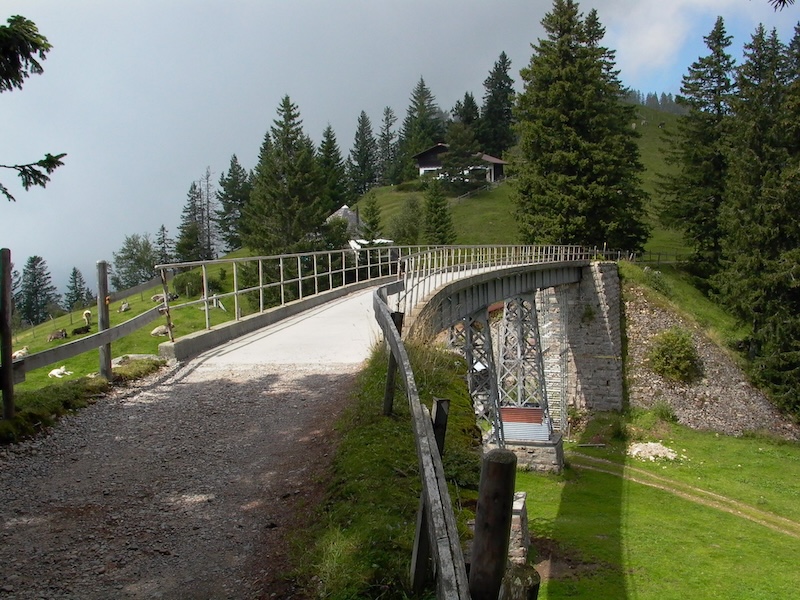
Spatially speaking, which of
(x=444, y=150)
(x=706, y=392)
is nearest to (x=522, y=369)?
(x=706, y=392)

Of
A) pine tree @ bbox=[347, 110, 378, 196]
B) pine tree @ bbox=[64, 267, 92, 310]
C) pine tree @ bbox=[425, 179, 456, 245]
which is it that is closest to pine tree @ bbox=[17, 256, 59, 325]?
pine tree @ bbox=[64, 267, 92, 310]

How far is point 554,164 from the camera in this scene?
42.5m

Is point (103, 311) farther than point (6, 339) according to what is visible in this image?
Yes

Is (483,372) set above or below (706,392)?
above

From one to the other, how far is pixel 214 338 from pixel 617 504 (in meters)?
14.2

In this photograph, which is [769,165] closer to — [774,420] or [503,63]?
[774,420]

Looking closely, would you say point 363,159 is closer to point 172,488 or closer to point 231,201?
point 231,201

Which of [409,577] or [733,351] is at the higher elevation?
[409,577]

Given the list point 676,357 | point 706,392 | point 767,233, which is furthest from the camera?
point 767,233

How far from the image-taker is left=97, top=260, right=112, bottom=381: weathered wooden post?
8.51 meters

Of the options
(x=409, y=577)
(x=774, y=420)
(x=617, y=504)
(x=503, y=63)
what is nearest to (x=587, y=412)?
(x=774, y=420)

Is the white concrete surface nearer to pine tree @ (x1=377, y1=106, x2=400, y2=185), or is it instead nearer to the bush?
the bush

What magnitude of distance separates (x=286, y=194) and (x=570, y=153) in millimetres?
20977

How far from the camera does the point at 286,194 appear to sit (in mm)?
50625
